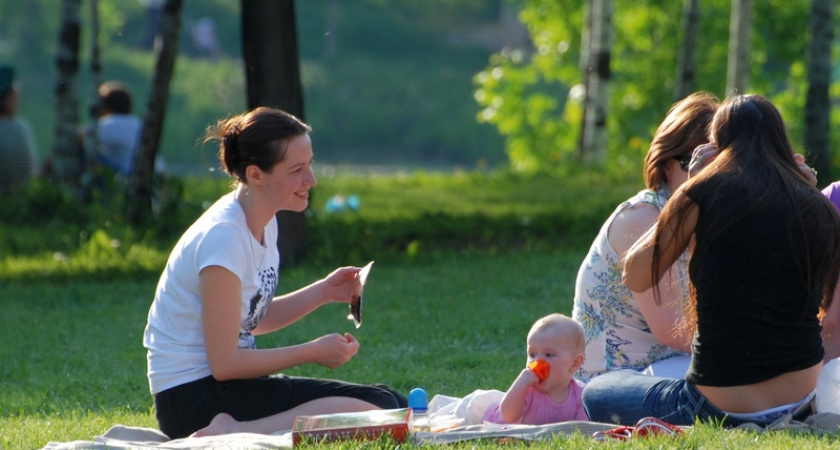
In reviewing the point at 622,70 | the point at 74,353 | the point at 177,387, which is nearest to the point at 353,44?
the point at 622,70

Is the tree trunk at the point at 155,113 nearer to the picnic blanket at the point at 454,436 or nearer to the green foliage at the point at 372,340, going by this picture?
the green foliage at the point at 372,340

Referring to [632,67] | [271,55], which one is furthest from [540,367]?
[632,67]

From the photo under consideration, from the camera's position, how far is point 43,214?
37.9 ft

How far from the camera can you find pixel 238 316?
4418mm

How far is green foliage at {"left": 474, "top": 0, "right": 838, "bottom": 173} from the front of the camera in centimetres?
2130

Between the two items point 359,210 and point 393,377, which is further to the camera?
point 359,210

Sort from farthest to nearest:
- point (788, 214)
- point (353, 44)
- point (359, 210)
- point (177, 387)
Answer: point (353, 44) < point (359, 210) < point (177, 387) < point (788, 214)

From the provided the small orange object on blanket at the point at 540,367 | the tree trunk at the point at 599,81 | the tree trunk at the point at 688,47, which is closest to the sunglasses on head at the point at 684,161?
the small orange object on blanket at the point at 540,367

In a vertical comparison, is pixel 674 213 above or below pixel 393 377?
above

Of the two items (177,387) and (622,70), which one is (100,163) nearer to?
(177,387)

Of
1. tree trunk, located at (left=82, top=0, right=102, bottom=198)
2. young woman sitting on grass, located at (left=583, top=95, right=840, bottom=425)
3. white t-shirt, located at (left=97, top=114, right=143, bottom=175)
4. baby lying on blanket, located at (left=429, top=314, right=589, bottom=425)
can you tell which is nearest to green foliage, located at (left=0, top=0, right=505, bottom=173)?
tree trunk, located at (left=82, top=0, right=102, bottom=198)

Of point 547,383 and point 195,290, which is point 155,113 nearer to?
point 195,290

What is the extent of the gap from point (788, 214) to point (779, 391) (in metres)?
0.63

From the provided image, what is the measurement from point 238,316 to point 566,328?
123 cm
